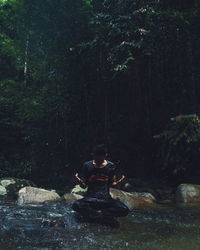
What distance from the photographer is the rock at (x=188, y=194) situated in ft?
37.5

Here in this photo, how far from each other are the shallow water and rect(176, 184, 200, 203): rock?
3453 millimetres

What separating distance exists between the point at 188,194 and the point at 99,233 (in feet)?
22.0

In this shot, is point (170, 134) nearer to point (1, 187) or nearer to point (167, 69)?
point (167, 69)

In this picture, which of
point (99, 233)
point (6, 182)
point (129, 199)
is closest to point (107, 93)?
point (6, 182)

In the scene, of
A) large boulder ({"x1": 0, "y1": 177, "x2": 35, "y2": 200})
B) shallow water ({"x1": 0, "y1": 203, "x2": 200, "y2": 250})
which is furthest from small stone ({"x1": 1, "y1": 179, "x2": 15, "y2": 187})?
shallow water ({"x1": 0, "y1": 203, "x2": 200, "y2": 250})

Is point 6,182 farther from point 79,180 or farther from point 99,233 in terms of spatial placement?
point 99,233

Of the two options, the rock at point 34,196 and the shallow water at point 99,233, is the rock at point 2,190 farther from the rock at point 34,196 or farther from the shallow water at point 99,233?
the shallow water at point 99,233

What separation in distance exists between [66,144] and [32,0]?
8821 millimetres

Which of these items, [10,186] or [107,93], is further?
[107,93]

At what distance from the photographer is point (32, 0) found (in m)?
19.5

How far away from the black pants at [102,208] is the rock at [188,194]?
5.51 m

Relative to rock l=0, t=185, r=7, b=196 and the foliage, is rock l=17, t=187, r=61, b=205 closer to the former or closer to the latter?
rock l=0, t=185, r=7, b=196

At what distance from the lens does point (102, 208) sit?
6.60 m

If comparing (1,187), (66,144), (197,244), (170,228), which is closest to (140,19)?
(66,144)
